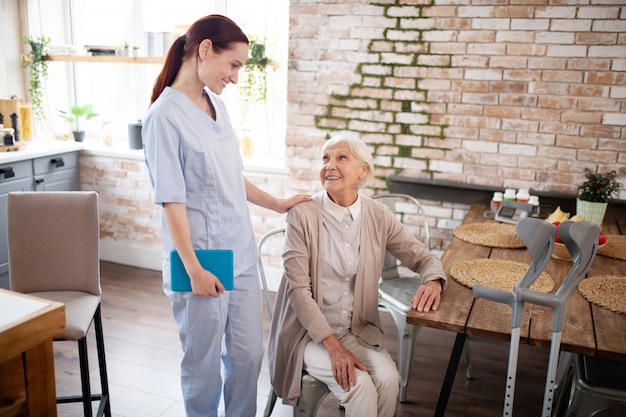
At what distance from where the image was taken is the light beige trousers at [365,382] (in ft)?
5.76

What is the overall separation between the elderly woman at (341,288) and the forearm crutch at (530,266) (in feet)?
1.40

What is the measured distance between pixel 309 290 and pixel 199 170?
55cm

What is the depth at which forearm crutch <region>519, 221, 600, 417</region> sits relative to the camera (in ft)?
3.97

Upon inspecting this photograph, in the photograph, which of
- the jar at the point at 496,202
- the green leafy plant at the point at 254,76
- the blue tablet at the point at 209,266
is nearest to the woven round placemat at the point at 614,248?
the jar at the point at 496,202

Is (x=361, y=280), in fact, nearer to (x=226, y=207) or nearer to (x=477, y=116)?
(x=226, y=207)

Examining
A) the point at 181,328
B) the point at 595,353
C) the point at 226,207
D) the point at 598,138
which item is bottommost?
the point at 181,328

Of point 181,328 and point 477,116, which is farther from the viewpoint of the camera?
point 477,116

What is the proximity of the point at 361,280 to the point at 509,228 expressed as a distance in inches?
40.5

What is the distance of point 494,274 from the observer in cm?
197

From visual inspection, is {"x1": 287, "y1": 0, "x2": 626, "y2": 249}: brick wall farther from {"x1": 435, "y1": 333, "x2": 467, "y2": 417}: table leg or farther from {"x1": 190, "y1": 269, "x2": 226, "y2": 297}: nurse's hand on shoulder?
{"x1": 190, "y1": 269, "x2": 226, "y2": 297}: nurse's hand on shoulder

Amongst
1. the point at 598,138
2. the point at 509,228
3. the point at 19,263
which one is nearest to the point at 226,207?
the point at 19,263

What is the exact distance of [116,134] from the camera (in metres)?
4.41

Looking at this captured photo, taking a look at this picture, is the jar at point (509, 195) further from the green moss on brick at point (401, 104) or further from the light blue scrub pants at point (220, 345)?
the light blue scrub pants at point (220, 345)

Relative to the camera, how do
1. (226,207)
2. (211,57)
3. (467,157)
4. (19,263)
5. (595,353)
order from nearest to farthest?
(595,353) → (211,57) → (226,207) → (19,263) → (467,157)
